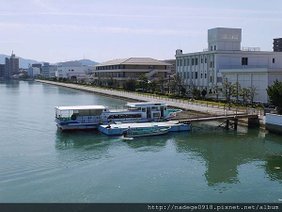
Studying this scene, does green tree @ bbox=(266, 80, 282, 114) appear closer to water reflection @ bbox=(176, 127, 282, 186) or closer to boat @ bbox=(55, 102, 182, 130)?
water reflection @ bbox=(176, 127, 282, 186)

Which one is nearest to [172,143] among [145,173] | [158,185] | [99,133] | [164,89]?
[99,133]

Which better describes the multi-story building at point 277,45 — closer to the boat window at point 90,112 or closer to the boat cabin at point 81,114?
the boat window at point 90,112

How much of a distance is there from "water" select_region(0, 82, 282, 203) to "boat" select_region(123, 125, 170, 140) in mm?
900

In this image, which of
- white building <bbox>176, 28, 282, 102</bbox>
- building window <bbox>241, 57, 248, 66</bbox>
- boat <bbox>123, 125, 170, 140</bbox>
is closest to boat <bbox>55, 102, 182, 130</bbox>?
boat <bbox>123, 125, 170, 140</bbox>

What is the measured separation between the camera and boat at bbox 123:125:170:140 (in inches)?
1410

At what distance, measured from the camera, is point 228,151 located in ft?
99.5

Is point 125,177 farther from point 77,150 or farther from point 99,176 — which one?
point 77,150

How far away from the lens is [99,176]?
75.9 ft

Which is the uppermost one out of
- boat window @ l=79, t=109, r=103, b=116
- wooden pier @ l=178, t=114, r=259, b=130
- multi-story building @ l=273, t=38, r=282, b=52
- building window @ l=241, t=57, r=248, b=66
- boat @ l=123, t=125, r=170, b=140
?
multi-story building @ l=273, t=38, r=282, b=52

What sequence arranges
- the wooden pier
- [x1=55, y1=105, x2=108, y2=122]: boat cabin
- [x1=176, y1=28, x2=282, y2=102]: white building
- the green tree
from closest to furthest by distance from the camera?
the green tree < [x1=55, y1=105, x2=108, y2=122]: boat cabin < the wooden pier < [x1=176, y1=28, x2=282, y2=102]: white building
